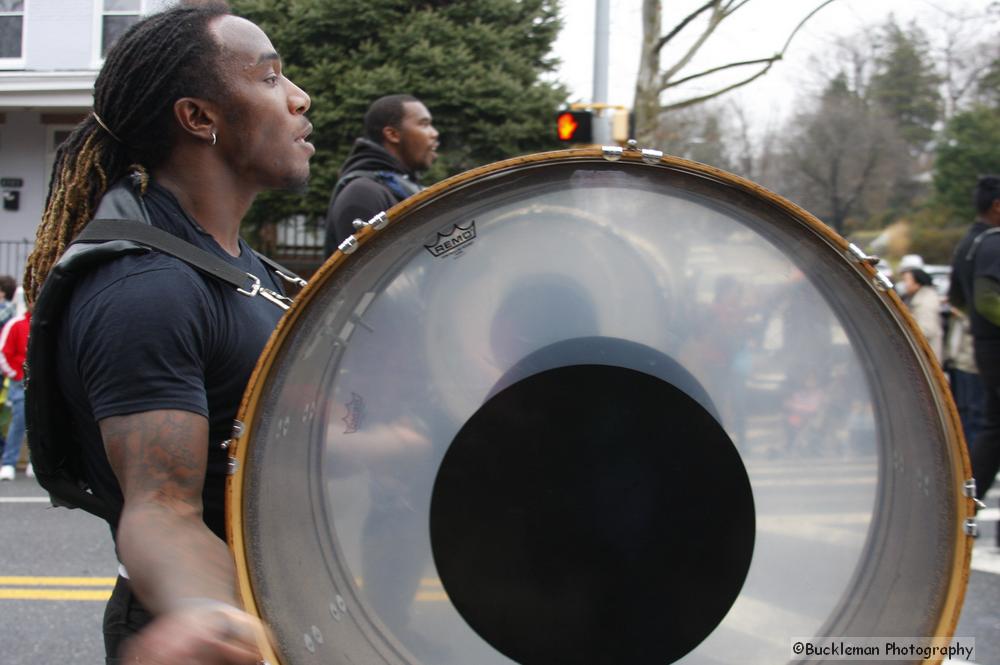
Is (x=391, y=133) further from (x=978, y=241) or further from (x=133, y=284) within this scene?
(x=978, y=241)

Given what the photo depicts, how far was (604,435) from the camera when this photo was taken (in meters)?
1.28

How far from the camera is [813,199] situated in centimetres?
3472

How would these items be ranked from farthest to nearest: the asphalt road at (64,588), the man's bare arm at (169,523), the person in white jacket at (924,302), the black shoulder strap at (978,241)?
the person in white jacket at (924,302) < the black shoulder strap at (978,241) < the asphalt road at (64,588) < the man's bare arm at (169,523)

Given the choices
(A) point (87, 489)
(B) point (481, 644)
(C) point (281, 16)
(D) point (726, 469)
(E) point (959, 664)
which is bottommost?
(E) point (959, 664)

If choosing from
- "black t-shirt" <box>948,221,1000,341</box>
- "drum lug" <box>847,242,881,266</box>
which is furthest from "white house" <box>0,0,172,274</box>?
"black t-shirt" <box>948,221,1000,341</box>

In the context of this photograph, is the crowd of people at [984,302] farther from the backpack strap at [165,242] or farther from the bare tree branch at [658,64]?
the bare tree branch at [658,64]

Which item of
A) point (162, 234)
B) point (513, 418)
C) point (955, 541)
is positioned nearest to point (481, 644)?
point (513, 418)

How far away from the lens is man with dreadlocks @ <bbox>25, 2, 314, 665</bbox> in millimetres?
1210

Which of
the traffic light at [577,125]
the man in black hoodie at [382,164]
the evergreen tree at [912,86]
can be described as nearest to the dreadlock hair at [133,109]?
the man in black hoodie at [382,164]

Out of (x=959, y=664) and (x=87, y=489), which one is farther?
(x=959, y=664)

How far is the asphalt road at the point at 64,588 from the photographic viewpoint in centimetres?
396

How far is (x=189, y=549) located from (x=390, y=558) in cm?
26

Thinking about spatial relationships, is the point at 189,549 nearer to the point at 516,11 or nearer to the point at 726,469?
the point at 726,469

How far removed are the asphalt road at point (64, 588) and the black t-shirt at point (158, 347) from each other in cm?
236
